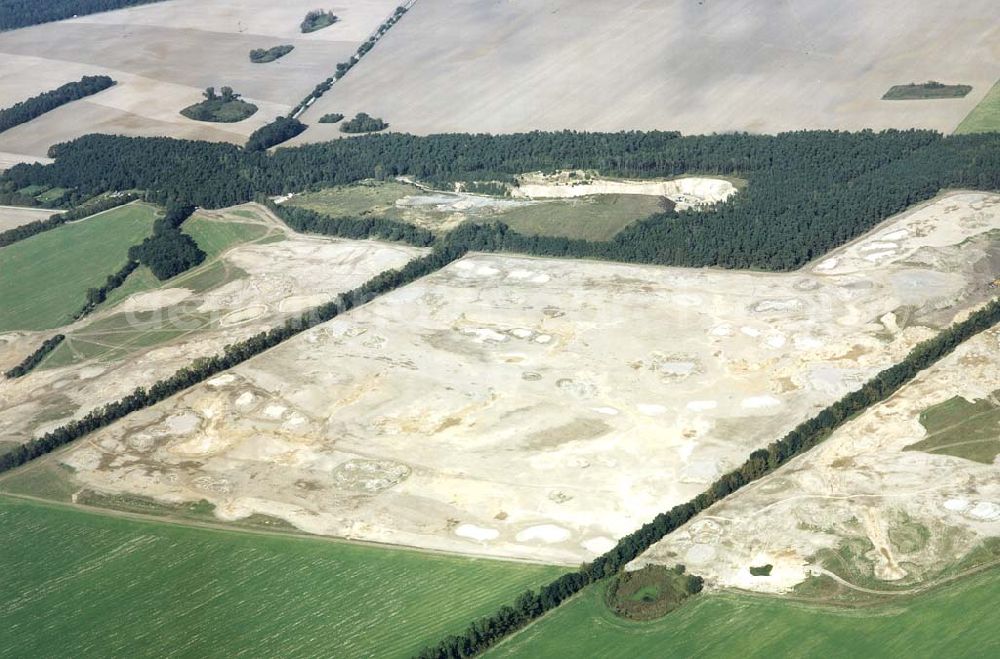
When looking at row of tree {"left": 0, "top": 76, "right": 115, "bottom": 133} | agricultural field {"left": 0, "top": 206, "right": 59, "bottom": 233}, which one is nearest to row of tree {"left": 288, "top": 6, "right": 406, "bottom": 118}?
row of tree {"left": 0, "top": 76, "right": 115, "bottom": 133}

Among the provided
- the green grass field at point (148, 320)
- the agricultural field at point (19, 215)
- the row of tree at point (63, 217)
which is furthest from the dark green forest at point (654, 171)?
the green grass field at point (148, 320)

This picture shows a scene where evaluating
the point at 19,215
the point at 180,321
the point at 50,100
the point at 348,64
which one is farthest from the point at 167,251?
the point at 50,100

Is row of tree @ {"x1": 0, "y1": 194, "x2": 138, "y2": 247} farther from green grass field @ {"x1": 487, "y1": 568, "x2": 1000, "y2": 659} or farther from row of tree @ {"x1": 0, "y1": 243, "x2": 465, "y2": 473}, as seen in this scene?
green grass field @ {"x1": 487, "y1": 568, "x2": 1000, "y2": 659}

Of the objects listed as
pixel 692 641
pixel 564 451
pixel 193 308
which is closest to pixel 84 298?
pixel 193 308

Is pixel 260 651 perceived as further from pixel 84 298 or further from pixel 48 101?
pixel 48 101

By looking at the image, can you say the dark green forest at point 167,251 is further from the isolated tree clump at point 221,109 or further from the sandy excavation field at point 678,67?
the isolated tree clump at point 221,109
